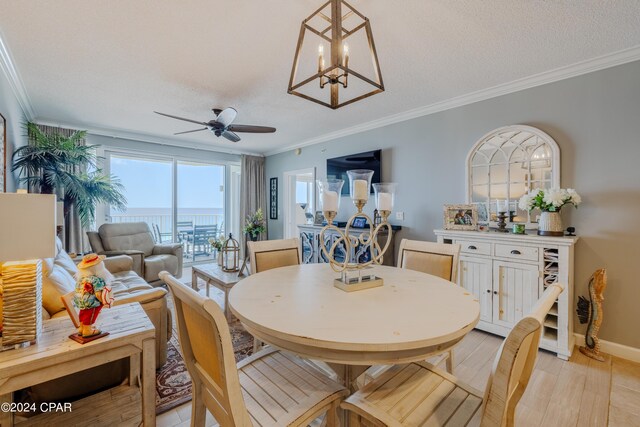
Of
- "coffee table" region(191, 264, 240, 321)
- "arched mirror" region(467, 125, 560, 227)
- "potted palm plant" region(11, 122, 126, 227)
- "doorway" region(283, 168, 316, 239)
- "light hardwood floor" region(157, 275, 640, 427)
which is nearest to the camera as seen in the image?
"light hardwood floor" region(157, 275, 640, 427)

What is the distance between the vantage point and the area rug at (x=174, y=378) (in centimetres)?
178

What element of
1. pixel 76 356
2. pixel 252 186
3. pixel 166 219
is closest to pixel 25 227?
pixel 76 356

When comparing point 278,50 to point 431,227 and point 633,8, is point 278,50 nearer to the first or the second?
point 633,8

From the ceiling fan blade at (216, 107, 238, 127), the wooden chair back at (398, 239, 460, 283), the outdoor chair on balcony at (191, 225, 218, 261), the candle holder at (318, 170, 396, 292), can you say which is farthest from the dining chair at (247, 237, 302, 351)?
the outdoor chair on balcony at (191, 225, 218, 261)

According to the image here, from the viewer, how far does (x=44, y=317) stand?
59.7 inches

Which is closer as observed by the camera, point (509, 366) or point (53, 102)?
point (509, 366)

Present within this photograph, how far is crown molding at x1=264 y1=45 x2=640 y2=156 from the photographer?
2.24 meters

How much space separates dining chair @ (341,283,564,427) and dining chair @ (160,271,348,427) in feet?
0.48

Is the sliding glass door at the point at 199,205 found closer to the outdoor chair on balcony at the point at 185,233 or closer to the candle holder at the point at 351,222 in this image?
the outdoor chair on balcony at the point at 185,233

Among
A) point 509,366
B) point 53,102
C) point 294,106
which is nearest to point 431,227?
point 294,106

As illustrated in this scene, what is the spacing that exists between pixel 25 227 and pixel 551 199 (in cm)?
330

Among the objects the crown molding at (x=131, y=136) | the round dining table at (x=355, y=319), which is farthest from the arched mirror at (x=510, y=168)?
the crown molding at (x=131, y=136)

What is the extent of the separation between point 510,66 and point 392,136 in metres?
1.56

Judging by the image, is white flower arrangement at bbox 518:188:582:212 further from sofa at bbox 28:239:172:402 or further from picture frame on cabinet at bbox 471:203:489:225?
sofa at bbox 28:239:172:402
